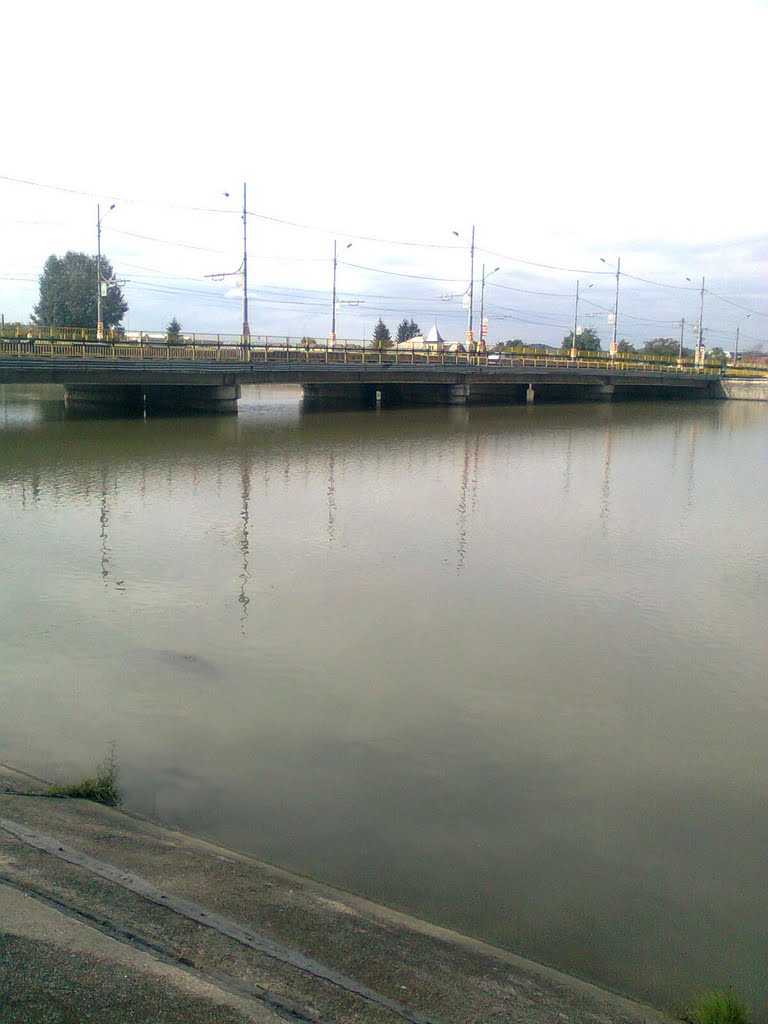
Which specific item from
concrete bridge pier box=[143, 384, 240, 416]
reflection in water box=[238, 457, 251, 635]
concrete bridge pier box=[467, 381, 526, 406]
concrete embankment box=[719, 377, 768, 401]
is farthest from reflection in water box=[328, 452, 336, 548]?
concrete embankment box=[719, 377, 768, 401]

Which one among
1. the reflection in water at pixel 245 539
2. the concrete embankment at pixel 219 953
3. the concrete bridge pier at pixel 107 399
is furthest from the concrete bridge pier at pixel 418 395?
the concrete embankment at pixel 219 953

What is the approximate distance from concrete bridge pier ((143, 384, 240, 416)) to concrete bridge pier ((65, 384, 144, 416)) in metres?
0.76

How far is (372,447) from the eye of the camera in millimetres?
32531

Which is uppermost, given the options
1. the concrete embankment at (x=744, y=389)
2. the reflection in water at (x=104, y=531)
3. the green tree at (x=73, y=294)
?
the green tree at (x=73, y=294)

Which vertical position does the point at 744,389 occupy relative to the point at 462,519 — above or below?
above

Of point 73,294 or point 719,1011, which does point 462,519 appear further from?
point 73,294

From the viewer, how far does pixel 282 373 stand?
45688 millimetres

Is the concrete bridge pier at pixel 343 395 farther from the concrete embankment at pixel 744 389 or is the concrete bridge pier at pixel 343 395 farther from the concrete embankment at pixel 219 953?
the concrete embankment at pixel 219 953

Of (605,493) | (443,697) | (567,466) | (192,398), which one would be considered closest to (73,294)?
(192,398)

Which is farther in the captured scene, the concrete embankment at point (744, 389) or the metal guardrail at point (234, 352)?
the concrete embankment at point (744, 389)

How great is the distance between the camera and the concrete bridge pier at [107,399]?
4738cm

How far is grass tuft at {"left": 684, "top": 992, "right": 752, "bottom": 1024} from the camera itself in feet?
13.8

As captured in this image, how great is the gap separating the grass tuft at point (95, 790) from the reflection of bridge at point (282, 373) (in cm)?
3319

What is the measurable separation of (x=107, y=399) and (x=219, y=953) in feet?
155
